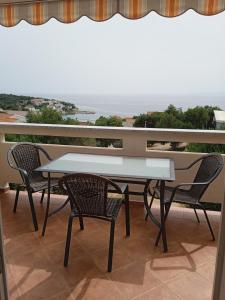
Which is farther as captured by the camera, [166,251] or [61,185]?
[166,251]

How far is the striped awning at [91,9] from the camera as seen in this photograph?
114 inches

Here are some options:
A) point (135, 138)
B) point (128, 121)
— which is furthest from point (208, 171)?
point (128, 121)

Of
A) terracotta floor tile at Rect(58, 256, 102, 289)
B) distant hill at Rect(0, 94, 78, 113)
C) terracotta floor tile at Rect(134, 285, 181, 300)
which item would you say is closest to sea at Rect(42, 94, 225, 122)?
distant hill at Rect(0, 94, 78, 113)

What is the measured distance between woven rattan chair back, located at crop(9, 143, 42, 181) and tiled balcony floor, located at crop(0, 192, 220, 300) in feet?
1.71

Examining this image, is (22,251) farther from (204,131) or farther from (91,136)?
(204,131)

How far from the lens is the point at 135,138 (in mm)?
3475

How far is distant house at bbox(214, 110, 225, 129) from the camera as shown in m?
3.56

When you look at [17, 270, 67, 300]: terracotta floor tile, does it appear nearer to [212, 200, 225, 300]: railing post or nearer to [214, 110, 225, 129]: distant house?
[212, 200, 225, 300]: railing post

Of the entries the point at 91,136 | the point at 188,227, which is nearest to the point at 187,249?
the point at 188,227

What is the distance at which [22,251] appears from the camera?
8.33 feet

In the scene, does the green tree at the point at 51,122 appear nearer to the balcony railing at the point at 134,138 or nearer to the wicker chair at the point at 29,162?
the balcony railing at the point at 134,138

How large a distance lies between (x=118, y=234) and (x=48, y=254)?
0.75 metres

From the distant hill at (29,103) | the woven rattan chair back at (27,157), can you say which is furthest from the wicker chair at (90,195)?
the distant hill at (29,103)

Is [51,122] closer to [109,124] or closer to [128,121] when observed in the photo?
[109,124]
